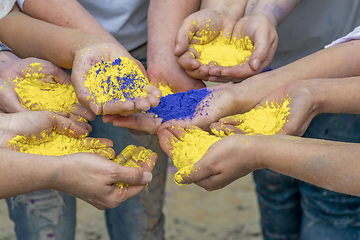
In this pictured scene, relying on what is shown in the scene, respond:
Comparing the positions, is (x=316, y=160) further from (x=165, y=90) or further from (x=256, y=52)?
(x=165, y=90)

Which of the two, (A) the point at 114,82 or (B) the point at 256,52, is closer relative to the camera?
(A) the point at 114,82

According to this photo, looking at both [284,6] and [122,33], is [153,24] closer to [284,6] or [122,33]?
[122,33]

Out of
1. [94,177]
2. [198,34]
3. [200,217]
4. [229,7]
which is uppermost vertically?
[229,7]

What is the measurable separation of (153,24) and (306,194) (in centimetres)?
127

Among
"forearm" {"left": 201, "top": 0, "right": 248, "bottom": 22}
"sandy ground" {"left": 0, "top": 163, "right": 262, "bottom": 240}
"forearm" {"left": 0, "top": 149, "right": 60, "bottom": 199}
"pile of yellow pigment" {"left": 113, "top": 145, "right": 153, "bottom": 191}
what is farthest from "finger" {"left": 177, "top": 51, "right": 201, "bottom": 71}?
"sandy ground" {"left": 0, "top": 163, "right": 262, "bottom": 240}

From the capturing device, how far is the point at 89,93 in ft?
4.23

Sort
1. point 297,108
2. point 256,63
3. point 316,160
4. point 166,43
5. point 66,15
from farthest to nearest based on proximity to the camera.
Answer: point 166,43 → point 66,15 → point 256,63 → point 297,108 → point 316,160

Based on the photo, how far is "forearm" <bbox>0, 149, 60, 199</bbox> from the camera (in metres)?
1.02

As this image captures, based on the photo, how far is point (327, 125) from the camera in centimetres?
166

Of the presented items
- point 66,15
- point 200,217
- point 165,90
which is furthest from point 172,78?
point 200,217

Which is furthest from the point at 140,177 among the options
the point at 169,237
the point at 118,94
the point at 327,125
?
the point at 169,237

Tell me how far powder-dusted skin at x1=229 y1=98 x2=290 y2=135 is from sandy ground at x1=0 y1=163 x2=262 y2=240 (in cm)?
166

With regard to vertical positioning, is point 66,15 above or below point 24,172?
above

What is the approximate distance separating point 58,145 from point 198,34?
2.93ft
